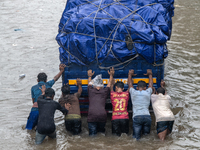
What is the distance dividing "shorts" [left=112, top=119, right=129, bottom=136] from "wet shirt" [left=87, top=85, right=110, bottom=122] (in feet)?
0.73

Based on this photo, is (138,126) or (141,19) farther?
(141,19)

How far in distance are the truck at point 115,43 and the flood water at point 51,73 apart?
980mm

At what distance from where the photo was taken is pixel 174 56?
9773 mm

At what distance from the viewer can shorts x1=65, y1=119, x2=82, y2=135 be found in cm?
539

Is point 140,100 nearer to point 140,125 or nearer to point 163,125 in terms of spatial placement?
point 140,125

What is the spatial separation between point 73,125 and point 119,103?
95cm

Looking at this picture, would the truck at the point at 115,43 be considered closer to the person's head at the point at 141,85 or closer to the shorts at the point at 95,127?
the person's head at the point at 141,85

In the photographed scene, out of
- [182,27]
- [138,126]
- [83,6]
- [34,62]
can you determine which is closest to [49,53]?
[34,62]

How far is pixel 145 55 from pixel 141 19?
2.38 ft

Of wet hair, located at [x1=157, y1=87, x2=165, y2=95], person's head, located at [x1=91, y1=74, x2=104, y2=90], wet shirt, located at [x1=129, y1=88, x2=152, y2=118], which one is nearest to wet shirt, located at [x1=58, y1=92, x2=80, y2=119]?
person's head, located at [x1=91, y1=74, x2=104, y2=90]

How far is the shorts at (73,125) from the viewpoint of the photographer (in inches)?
212

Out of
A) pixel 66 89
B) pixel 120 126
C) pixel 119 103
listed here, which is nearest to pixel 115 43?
pixel 119 103

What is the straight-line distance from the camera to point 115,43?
5.57 metres

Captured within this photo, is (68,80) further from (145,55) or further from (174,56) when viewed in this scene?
(174,56)
